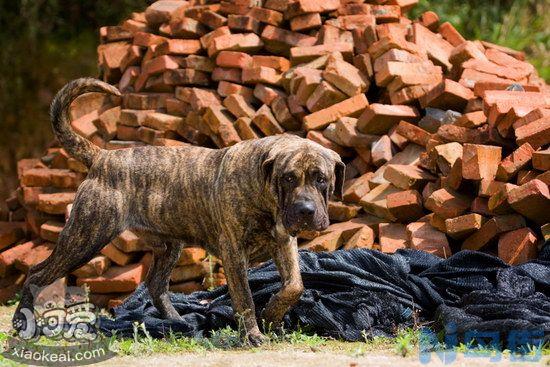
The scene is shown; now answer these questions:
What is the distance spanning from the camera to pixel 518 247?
646cm

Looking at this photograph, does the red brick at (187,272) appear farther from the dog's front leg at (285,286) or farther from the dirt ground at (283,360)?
the dirt ground at (283,360)

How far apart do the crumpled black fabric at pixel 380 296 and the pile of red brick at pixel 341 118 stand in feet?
1.40

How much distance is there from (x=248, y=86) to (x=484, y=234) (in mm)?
2815

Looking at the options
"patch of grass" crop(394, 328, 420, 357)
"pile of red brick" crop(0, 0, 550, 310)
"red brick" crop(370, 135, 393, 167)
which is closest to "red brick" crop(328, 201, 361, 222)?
"pile of red brick" crop(0, 0, 550, 310)

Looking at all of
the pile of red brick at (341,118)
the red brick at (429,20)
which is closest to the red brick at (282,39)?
the pile of red brick at (341,118)

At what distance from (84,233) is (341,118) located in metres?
2.61

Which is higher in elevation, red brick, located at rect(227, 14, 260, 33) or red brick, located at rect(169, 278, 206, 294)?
red brick, located at rect(227, 14, 260, 33)

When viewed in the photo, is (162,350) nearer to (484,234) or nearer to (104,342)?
(104,342)

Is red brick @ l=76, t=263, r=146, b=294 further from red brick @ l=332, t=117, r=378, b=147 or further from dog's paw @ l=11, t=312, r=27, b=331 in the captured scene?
red brick @ l=332, t=117, r=378, b=147

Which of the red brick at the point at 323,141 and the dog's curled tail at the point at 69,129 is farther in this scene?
the red brick at the point at 323,141

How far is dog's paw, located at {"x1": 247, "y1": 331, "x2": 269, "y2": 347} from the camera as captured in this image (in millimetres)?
5535

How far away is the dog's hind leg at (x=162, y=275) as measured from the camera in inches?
250

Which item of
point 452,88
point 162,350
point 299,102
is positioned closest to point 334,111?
point 299,102

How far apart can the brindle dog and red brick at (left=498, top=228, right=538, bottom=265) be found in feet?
4.65
